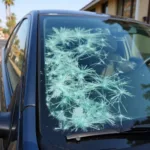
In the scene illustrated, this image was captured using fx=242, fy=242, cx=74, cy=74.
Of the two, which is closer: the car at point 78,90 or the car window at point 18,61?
the car at point 78,90

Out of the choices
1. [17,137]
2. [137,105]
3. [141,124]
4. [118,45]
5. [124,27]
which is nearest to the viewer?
[17,137]

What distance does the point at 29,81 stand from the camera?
1381 mm

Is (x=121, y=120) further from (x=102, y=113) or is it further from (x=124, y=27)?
(x=124, y=27)

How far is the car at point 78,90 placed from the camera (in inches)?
46.1

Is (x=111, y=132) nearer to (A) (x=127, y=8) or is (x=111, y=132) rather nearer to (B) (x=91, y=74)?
(B) (x=91, y=74)

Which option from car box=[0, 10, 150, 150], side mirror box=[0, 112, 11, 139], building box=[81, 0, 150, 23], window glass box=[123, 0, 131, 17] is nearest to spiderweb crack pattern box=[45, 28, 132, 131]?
car box=[0, 10, 150, 150]

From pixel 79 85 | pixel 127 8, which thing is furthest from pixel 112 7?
pixel 79 85

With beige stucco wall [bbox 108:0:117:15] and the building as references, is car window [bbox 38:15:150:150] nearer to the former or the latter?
the building

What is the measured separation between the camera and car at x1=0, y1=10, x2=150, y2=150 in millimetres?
1171

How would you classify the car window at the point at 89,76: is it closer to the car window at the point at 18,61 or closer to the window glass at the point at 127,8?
the car window at the point at 18,61

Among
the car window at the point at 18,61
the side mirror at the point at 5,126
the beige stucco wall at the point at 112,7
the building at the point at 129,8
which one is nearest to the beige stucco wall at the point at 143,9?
the building at the point at 129,8

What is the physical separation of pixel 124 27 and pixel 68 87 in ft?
3.07

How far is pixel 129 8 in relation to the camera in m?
9.27

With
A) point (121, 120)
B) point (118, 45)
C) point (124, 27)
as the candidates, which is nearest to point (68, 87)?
point (121, 120)
